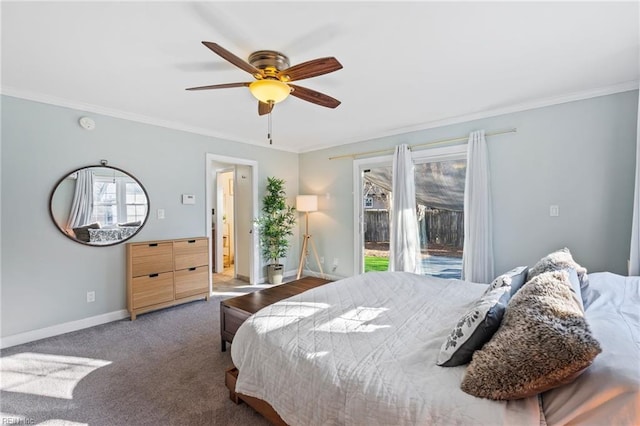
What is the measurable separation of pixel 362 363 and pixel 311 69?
1770mm

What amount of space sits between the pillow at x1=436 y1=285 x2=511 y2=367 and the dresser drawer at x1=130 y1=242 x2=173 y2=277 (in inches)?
133

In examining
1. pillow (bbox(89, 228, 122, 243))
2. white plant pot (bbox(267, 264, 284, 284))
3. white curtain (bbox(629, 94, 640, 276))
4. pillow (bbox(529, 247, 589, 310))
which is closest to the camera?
pillow (bbox(529, 247, 589, 310))

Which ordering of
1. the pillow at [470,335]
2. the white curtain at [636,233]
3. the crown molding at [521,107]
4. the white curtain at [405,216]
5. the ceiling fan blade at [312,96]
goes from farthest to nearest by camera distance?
the white curtain at [405,216] → the crown molding at [521,107] → the white curtain at [636,233] → the ceiling fan blade at [312,96] → the pillow at [470,335]

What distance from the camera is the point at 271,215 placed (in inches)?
197

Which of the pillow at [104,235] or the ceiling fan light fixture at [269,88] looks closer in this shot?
the ceiling fan light fixture at [269,88]

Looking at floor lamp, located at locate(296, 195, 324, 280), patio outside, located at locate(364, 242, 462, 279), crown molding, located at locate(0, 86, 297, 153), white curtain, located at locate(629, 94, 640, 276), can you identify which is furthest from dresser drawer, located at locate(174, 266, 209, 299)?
white curtain, located at locate(629, 94, 640, 276)

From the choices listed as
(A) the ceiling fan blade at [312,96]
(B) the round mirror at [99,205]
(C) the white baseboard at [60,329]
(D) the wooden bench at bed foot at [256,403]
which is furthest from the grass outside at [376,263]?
(C) the white baseboard at [60,329]

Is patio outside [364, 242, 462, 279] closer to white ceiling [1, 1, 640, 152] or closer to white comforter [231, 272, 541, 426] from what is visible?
white comforter [231, 272, 541, 426]

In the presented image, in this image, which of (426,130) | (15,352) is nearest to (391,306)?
(426,130)

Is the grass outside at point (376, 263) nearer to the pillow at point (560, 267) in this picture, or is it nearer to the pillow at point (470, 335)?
the pillow at point (560, 267)

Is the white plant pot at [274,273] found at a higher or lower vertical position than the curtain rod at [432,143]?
lower

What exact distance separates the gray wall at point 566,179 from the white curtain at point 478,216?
11 centimetres

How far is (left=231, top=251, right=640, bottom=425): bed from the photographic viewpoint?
0.95 metres

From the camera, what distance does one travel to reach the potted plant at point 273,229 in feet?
16.1
